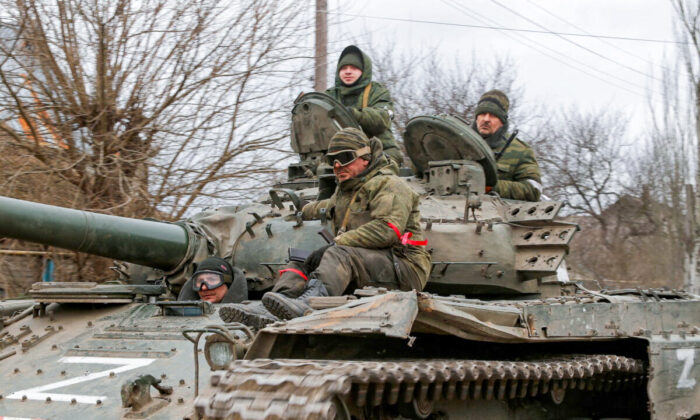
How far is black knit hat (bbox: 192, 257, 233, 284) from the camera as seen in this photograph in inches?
263

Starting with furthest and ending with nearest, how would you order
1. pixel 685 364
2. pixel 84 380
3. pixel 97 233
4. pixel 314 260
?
pixel 97 233 < pixel 685 364 < pixel 314 260 < pixel 84 380

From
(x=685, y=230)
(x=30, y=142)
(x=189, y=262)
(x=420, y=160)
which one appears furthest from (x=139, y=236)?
(x=685, y=230)

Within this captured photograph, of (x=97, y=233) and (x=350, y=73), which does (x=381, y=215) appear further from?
(x=350, y=73)

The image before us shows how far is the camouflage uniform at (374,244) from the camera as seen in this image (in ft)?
18.3

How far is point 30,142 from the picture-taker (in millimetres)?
11906

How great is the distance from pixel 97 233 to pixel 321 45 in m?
8.46

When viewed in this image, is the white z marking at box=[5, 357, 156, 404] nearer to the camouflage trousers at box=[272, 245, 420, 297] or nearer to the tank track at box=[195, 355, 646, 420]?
the camouflage trousers at box=[272, 245, 420, 297]

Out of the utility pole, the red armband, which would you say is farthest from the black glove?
the utility pole

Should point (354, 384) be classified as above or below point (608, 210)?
below

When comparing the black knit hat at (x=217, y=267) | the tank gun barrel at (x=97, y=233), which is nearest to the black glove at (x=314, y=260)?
the black knit hat at (x=217, y=267)

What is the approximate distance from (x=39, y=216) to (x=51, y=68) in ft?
22.1

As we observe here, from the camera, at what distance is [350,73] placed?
9000 millimetres

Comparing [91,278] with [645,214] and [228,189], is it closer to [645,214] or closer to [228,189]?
[228,189]

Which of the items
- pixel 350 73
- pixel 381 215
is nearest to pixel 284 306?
pixel 381 215
